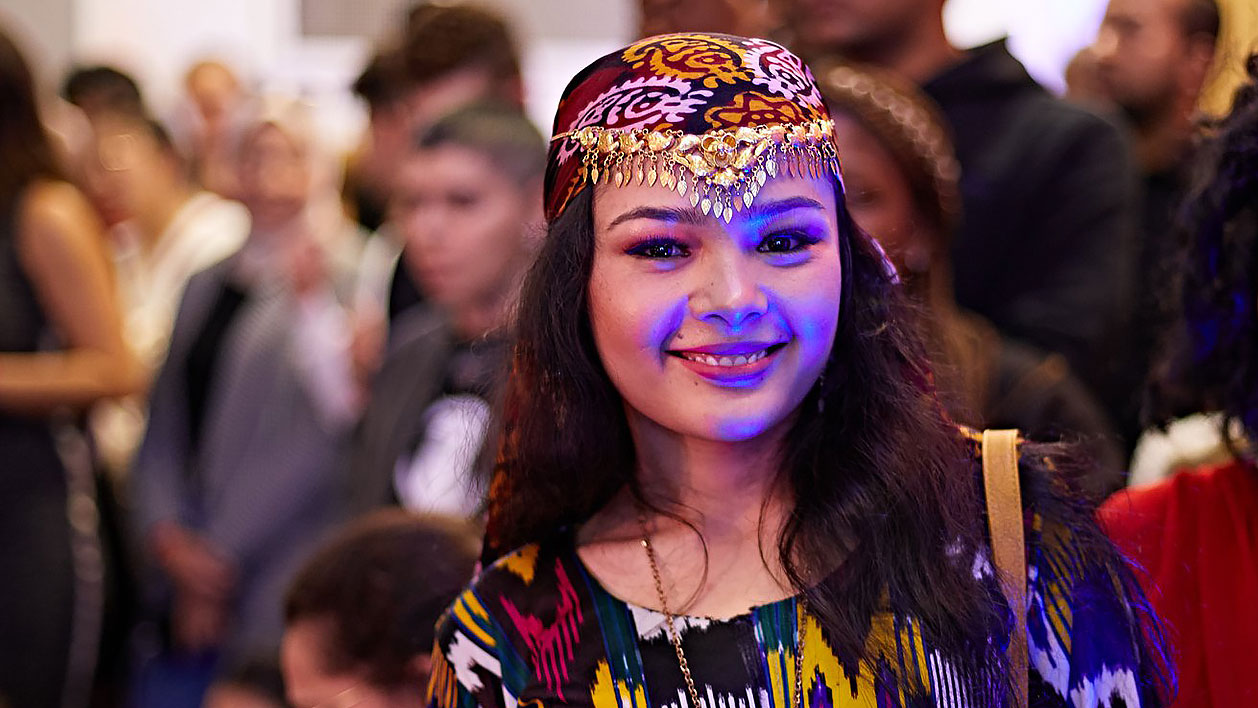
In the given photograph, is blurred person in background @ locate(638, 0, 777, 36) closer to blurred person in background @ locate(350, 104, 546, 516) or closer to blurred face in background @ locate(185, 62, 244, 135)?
blurred person in background @ locate(350, 104, 546, 516)

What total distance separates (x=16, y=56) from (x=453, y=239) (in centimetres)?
163

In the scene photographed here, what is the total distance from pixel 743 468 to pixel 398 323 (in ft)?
→ 8.32

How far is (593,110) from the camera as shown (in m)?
1.76

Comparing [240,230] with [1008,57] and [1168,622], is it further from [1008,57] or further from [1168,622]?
[1168,622]

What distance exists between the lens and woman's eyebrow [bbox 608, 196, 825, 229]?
1.67 m

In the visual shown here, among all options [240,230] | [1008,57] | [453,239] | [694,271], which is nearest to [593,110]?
[694,271]

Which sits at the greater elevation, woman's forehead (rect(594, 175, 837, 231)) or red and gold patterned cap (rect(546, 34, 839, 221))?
red and gold patterned cap (rect(546, 34, 839, 221))

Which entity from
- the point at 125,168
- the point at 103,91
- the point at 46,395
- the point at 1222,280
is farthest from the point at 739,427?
the point at 103,91

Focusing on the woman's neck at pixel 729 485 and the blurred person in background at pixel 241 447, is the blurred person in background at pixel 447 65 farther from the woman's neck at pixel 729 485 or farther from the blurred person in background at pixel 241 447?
the woman's neck at pixel 729 485

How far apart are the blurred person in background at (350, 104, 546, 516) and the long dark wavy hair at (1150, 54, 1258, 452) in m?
1.38

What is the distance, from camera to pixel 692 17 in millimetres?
3586

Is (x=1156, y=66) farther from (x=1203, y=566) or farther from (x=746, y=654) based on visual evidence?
(x=746, y=654)

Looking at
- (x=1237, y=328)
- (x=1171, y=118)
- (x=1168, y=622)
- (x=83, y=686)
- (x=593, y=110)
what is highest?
(x=1171, y=118)

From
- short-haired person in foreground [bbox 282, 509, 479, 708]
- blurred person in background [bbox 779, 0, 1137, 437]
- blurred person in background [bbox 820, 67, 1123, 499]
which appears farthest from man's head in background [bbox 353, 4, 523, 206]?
short-haired person in foreground [bbox 282, 509, 479, 708]
